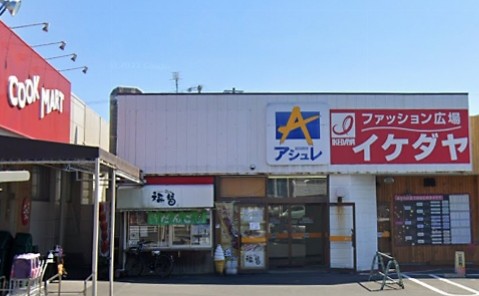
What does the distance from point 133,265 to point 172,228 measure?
1540 mm

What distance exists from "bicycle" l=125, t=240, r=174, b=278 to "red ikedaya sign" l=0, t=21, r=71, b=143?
3954 millimetres

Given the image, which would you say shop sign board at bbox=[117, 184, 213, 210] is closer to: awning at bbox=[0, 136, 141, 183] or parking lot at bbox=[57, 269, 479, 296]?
parking lot at bbox=[57, 269, 479, 296]

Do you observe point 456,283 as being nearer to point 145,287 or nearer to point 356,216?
point 356,216

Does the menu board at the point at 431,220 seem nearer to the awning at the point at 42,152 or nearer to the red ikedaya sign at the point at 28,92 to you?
the red ikedaya sign at the point at 28,92

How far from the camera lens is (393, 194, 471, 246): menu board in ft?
58.4

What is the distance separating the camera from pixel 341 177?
16750mm

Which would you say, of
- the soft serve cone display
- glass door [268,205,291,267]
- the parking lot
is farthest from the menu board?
the soft serve cone display

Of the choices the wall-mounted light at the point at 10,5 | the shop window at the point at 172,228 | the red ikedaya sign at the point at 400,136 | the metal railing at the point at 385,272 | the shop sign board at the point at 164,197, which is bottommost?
the metal railing at the point at 385,272

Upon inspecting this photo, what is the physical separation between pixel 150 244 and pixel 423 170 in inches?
334

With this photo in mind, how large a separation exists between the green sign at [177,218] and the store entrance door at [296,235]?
2.11 metres

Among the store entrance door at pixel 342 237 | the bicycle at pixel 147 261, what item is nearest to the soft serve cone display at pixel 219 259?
the bicycle at pixel 147 261

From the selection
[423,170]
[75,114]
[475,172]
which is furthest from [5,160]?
[475,172]

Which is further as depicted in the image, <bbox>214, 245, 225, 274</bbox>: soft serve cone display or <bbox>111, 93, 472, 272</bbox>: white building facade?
<bbox>111, 93, 472, 272</bbox>: white building facade

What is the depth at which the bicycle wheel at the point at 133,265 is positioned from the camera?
52.9 ft
